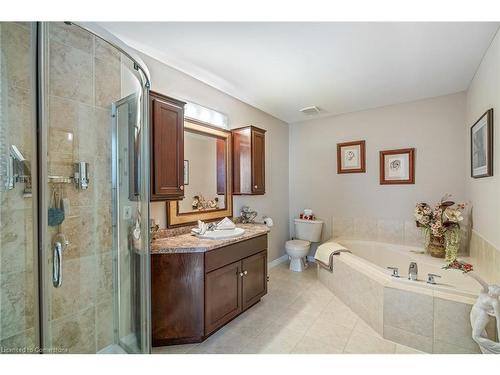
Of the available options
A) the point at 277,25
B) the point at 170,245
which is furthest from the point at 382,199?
the point at 170,245

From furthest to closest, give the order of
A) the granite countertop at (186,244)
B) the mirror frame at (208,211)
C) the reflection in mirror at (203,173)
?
the reflection in mirror at (203,173) → the mirror frame at (208,211) → the granite countertop at (186,244)

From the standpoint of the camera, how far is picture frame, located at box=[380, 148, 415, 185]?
9.99 ft

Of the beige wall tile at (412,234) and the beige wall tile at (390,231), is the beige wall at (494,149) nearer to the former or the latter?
the beige wall tile at (412,234)

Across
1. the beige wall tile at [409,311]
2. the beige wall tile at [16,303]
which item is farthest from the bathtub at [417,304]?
the beige wall tile at [16,303]

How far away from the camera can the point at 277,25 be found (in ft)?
5.21

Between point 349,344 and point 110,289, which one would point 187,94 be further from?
point 349,344

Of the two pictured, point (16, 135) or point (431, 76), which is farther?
point (431, 76)

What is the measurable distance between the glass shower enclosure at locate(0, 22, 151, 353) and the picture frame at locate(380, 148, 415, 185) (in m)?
3.02

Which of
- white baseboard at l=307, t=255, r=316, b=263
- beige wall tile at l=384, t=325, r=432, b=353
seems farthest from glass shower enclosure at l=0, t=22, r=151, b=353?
white baseboard at l=307, t=255, r=316, b=263

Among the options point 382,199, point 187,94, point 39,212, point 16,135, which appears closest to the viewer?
point 39,212

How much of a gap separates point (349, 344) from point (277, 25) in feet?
7.87

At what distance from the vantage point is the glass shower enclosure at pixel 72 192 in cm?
112

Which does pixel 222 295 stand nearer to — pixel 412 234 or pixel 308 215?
pixel 308 215

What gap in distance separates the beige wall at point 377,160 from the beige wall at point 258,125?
0.29 m
